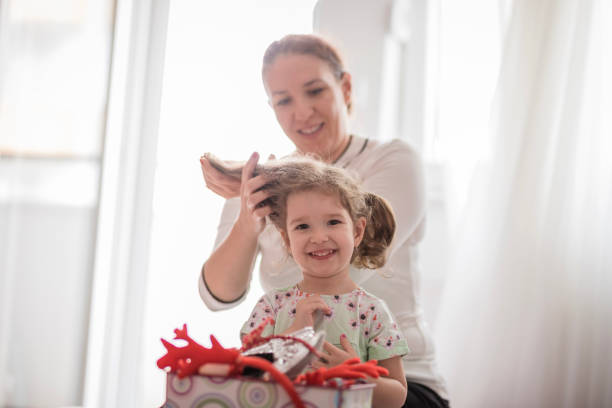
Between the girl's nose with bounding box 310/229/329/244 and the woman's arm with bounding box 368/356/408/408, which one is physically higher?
the girl's nose with bounding box 310/229/329/244

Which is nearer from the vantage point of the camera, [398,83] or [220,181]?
[220,181]

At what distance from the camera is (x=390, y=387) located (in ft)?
2.43

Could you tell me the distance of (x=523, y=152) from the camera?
4.70 ft

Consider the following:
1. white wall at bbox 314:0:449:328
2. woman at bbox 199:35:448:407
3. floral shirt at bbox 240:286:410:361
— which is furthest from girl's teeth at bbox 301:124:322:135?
white wall at bbox 314:0:449:328

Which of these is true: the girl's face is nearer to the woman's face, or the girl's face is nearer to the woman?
the woman

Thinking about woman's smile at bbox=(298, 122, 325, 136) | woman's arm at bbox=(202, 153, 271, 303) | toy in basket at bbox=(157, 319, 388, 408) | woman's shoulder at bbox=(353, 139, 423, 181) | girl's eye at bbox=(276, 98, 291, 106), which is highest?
girl's eye at bbox=(276, 98, 291, 106)

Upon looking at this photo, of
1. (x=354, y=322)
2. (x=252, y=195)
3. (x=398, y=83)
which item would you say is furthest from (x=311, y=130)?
(x=398, y=83)

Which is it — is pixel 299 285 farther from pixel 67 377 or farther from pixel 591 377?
pixel 67 377

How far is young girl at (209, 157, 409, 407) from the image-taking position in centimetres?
78

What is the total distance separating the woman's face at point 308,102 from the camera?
3.38 ft

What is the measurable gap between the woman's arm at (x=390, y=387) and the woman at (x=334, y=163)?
0.20 m

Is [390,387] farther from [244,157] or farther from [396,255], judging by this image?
[244,157]

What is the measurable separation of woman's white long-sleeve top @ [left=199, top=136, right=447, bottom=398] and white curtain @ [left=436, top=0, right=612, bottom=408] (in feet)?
1.44

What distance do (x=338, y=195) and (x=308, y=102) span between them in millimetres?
270
